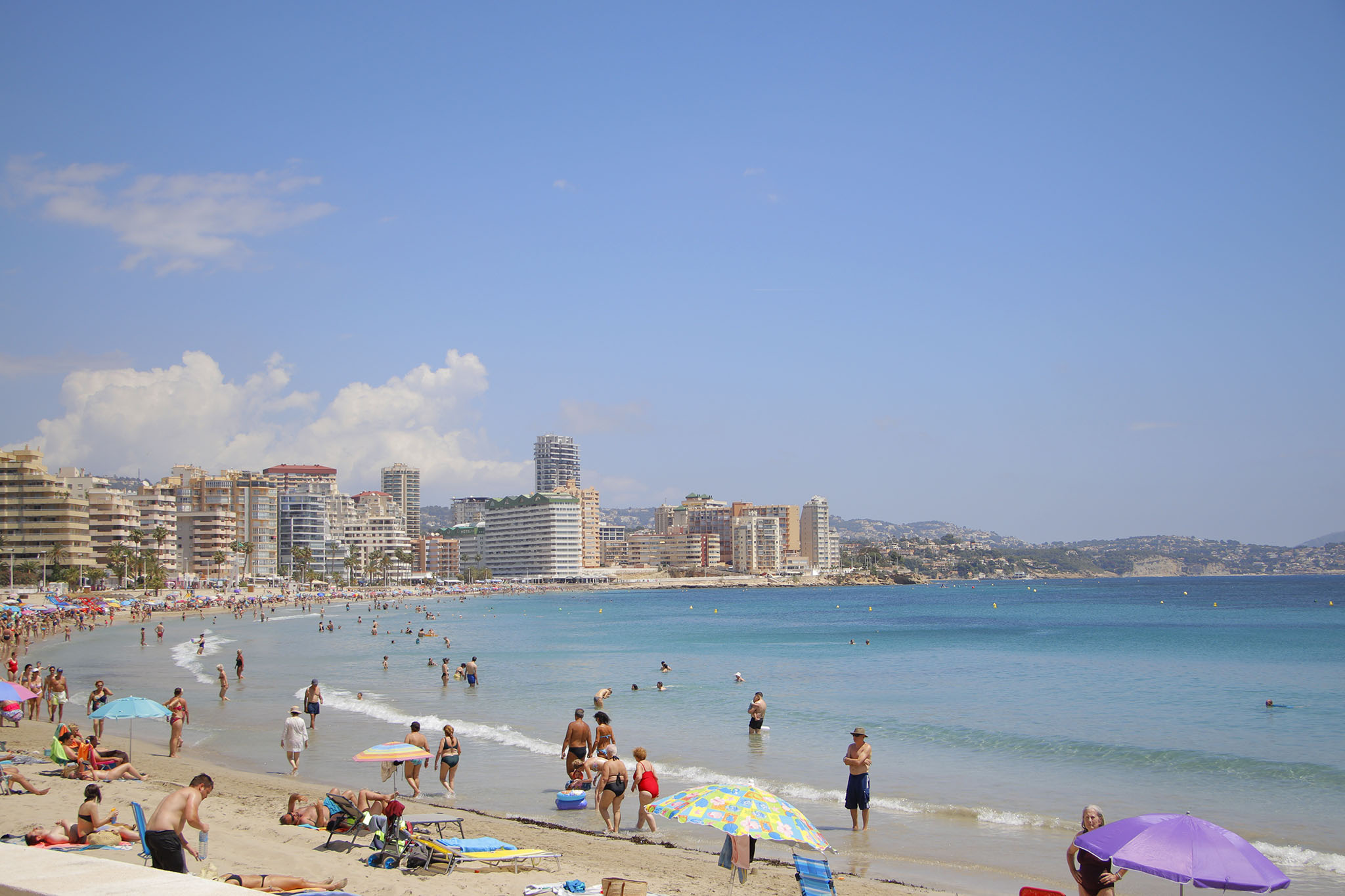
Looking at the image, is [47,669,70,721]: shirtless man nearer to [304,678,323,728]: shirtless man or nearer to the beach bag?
[304,678,323,728]: shirtless man

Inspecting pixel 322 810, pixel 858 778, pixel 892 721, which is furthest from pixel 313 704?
pixel 858 778

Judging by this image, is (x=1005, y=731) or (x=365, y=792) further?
(x=1005, y=731)

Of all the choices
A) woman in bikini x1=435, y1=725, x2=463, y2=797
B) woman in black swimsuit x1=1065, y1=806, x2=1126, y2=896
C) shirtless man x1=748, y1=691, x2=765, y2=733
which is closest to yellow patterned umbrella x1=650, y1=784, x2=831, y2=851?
woman in black swimsuit x1=1065, y1=806, x2=1126, y2=896

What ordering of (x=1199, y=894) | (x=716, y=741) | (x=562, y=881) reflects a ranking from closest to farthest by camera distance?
(x=562, y=881) → (x=1199, y=894) → (x=716, y=741)

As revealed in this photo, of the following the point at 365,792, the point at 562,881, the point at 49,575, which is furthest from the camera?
the point at 49,575

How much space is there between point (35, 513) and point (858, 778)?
97511mm

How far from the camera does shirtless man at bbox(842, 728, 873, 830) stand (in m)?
12.8

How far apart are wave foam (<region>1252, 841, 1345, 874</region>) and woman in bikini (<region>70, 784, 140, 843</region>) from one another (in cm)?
1279

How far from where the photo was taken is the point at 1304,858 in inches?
457

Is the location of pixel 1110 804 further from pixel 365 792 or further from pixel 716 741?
pixel 365 792

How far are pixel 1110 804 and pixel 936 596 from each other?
5232 inches

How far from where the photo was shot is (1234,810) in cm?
1426

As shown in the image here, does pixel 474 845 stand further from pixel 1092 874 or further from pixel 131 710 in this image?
pixel 131 710

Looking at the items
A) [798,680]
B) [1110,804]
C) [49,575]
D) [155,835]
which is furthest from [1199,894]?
[49,575]
